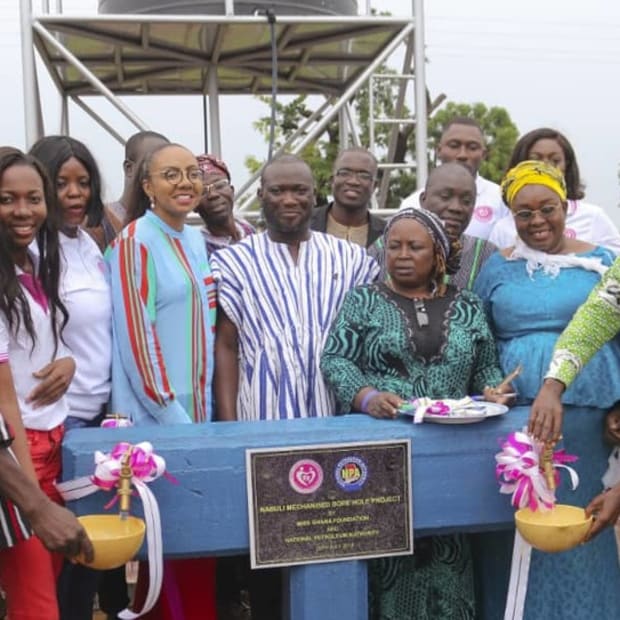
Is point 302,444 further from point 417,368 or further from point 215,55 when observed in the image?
point 215,55

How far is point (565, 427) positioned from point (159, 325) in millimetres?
1409

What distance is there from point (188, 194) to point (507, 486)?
4.87 ft

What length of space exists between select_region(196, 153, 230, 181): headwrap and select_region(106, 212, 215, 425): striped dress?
991 mm

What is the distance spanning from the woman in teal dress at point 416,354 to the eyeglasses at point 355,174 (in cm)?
132

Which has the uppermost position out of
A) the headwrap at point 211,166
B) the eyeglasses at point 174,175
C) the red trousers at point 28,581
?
the headwrap at point 211,166

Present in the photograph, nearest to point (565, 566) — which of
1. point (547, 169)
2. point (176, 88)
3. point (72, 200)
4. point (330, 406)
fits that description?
point (330, 406)

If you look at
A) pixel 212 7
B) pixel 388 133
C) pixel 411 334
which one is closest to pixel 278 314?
pixel 411 334

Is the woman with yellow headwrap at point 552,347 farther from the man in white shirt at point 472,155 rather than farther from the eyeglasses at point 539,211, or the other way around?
the man in white shirt at point 472,155

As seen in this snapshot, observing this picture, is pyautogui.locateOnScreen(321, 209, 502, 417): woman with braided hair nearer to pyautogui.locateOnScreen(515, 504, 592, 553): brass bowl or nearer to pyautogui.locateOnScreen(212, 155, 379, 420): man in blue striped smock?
pyautogui.locateOnScreen(212, 155, 379, 420): man in blue striped smock

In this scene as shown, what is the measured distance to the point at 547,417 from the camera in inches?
116

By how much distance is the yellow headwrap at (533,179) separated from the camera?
3.46 m

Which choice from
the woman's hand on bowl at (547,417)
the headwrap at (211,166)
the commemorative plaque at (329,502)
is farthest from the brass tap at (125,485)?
the headwrap at (211,166)

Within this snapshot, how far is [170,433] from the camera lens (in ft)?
9.59

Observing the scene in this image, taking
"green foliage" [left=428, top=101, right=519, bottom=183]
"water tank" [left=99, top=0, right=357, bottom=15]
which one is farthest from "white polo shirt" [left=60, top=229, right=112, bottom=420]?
"green foliage" [left=428, top=101, right=519, bottom=183]
